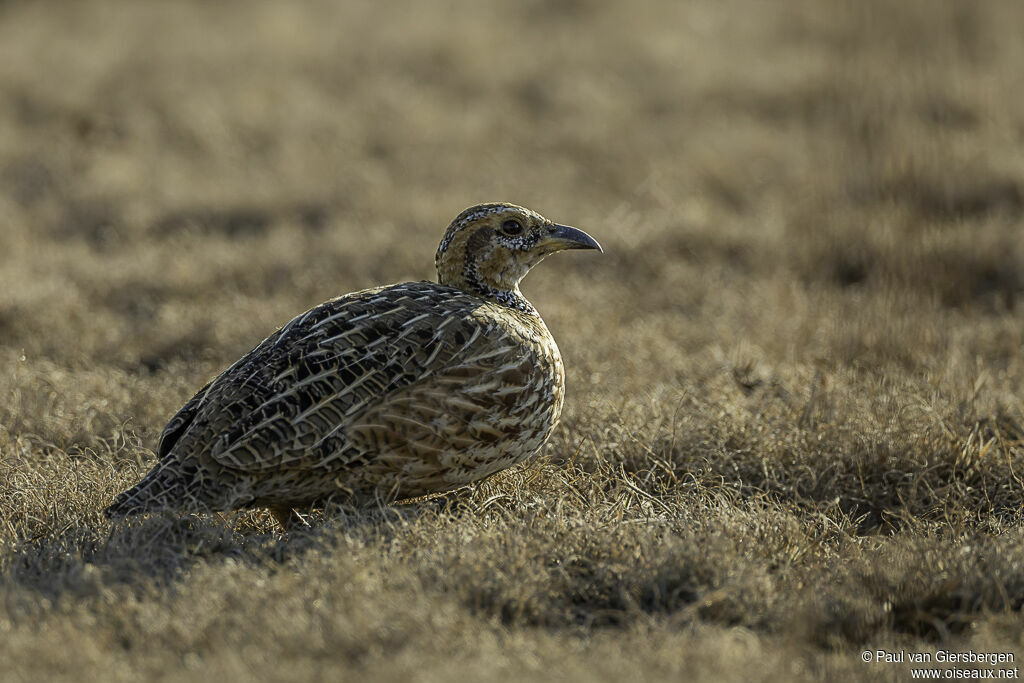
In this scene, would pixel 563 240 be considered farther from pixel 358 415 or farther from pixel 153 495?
pixel 153 495

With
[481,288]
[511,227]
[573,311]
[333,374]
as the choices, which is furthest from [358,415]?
[573,311]

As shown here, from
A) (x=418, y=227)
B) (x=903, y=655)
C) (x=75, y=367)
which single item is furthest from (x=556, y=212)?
(x=903, y=655)

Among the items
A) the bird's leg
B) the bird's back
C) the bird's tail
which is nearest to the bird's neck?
the bird's back

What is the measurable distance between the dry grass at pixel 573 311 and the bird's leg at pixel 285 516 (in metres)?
0.07

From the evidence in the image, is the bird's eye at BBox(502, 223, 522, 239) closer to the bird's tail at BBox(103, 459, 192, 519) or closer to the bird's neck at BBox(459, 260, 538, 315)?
the bird's neck at BBox(459, 260, 538, 315)

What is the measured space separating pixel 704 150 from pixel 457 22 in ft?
15.5

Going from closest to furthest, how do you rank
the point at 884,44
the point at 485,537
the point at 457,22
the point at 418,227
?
the point at 485,537, the point at 418,227, the point at 884,44, the point at 457,22

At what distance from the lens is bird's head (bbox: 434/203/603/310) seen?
5.11 meters

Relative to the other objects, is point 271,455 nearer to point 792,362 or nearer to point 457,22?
point 792,362

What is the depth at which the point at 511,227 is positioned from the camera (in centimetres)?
514

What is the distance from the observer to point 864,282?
8250 mm

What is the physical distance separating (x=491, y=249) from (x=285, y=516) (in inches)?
57.2

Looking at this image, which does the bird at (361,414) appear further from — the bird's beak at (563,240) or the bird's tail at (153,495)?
the bird's beak at (563,240)

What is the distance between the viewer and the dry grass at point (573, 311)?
12.3 feet
